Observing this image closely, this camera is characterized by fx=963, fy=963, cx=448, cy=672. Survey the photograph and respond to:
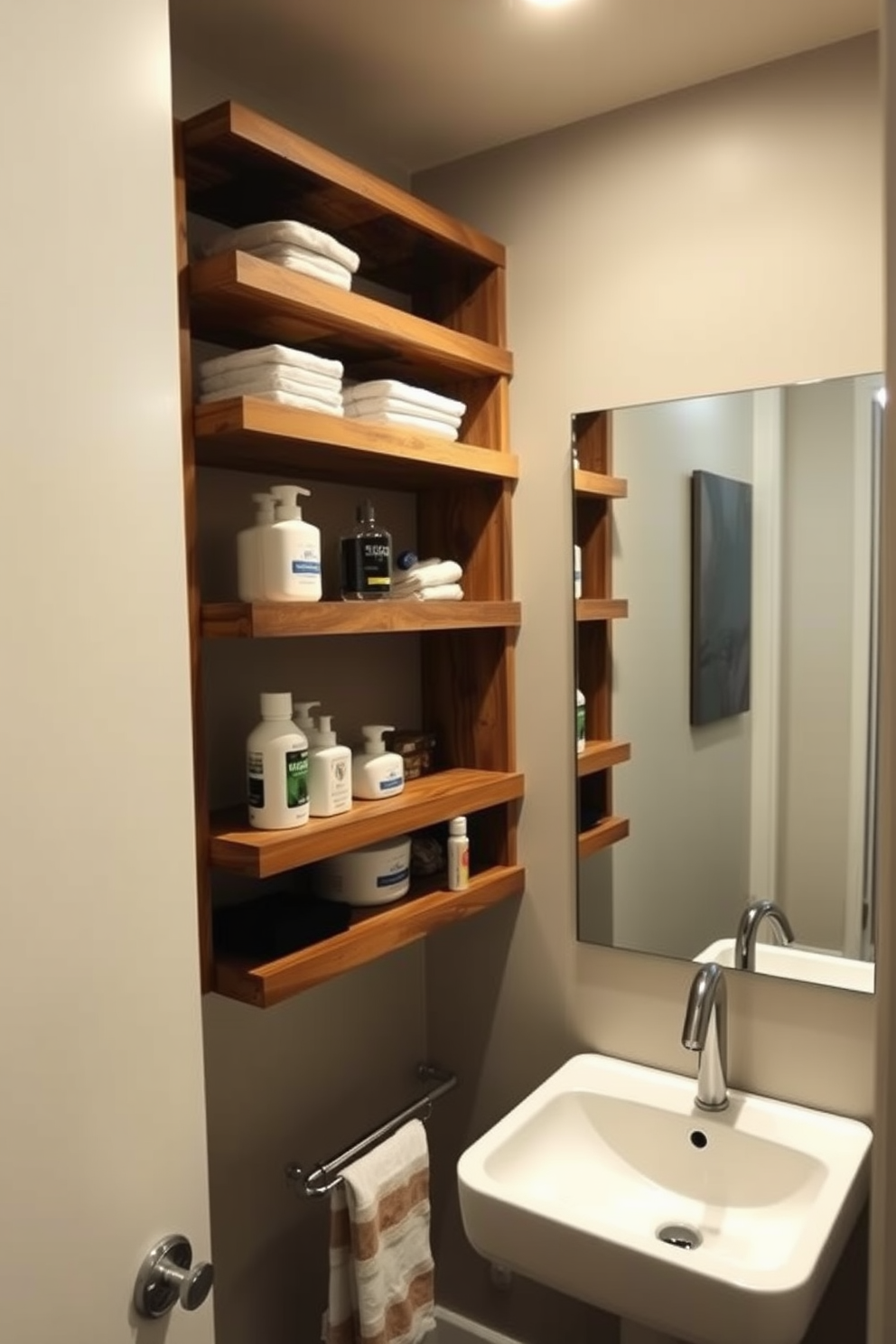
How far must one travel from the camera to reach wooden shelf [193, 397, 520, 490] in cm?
129

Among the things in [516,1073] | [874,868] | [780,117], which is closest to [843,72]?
[780,117]

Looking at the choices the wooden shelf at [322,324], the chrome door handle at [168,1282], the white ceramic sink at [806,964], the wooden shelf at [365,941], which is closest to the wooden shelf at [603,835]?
the wooden shelf at [365,941]

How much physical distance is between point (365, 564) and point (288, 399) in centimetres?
29

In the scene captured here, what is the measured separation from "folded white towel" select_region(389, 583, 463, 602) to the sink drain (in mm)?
1068

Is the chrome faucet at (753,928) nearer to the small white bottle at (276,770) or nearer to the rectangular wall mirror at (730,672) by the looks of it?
the rectangular wall mirror at (730,672)

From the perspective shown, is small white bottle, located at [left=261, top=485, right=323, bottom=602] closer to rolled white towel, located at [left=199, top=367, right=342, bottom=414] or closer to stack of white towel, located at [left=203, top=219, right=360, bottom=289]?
rolled white towel, located at [left=199, top=367, right=342, bottom=414]

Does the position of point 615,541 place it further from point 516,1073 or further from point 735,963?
point 516,1073

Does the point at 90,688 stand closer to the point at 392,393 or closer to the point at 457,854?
the point at 392,393

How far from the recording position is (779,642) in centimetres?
158

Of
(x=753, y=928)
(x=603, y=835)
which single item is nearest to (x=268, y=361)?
(x=603, y=835)

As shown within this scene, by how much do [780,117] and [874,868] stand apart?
118cm

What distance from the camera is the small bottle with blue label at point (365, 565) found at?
153cm

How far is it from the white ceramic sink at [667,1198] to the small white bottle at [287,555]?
0.89 meters

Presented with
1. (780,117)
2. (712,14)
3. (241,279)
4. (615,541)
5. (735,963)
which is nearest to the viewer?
(241,279)
